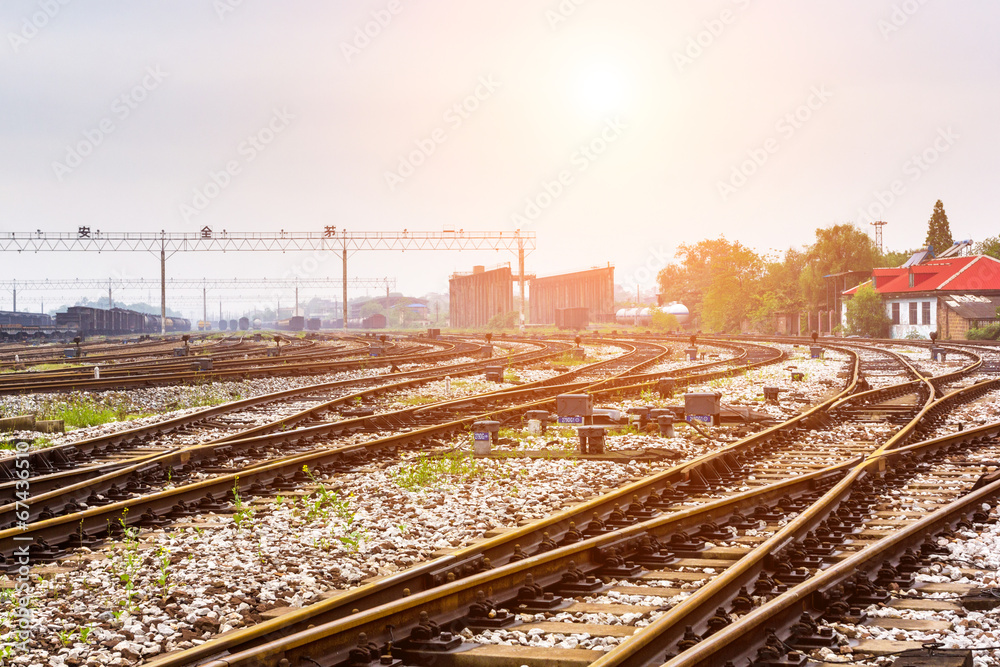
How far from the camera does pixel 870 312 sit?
5716 centimetres

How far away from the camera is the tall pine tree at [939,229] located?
96.7 meters

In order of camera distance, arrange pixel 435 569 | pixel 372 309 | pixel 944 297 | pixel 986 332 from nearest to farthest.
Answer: pixel 435 569 < pixel 986 332 < pixel 944 297 < pixel 372 309

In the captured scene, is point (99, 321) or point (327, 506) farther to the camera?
point (99, 321)

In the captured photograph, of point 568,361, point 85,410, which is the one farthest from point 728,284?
point 85,410

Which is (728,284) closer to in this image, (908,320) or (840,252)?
(840,252)

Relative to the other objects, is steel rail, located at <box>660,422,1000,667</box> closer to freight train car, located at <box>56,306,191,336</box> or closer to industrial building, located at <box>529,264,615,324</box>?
freight train car, located at <box>56,306,191,336</box>

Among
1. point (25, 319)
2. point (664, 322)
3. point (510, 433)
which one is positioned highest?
point (25, 319)

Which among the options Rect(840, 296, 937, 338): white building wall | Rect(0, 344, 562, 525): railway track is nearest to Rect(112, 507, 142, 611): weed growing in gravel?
Rect(0, 344, 562, 525): railway track

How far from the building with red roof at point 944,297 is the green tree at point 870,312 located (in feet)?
1.84

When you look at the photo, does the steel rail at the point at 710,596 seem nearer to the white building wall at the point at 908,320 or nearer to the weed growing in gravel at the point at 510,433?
the weed growing in gravel at the point at 510,433

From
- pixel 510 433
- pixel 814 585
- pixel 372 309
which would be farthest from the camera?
pixel 372 309

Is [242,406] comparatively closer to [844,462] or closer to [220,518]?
[220,518]

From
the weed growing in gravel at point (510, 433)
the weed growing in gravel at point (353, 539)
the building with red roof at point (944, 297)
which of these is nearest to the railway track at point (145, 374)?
the weed growing in gravel at point (510, 433)

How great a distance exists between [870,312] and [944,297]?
4.79 metres
